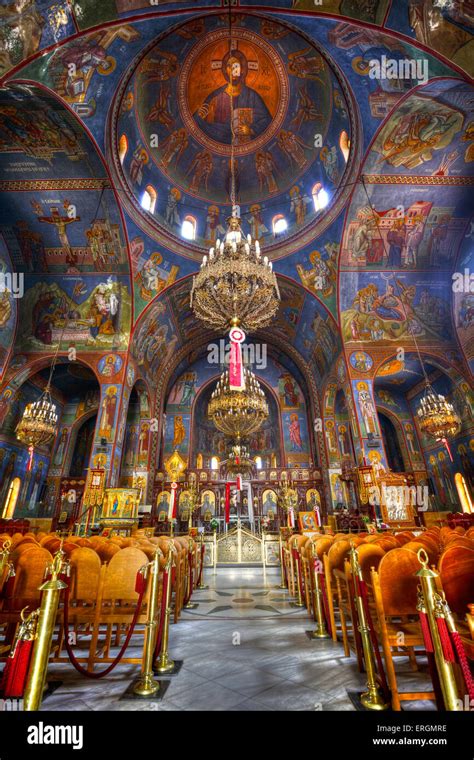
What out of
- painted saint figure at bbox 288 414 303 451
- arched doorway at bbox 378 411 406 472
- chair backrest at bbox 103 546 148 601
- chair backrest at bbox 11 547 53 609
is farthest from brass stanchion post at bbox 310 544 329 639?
arched doorway at bbox 378 411 406 472

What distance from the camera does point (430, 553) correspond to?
3.24 meters

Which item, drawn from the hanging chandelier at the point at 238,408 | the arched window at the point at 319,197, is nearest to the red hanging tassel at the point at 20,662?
the hanging chandelier at the point at 238,408

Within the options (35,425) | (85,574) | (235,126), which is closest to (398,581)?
(85,574)

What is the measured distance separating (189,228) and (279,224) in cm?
455

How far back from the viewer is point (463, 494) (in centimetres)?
1489

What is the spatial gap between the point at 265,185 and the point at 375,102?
6765 mm

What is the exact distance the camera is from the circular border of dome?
9.75m

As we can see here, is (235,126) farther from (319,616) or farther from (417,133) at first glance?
(319,616)

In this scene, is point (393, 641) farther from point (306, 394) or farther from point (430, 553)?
point (306, 394)

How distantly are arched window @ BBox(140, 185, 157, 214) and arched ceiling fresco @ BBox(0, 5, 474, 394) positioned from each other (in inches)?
11.3

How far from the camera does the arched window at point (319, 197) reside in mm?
13792

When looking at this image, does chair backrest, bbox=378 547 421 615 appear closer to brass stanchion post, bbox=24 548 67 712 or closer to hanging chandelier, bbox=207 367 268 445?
brass stanchion post, bbox=24 548 67 712

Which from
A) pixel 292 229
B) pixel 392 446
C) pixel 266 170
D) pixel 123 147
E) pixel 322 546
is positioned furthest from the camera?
pixel 392 446

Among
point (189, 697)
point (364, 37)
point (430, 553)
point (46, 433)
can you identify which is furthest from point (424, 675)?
point (364, 37)
